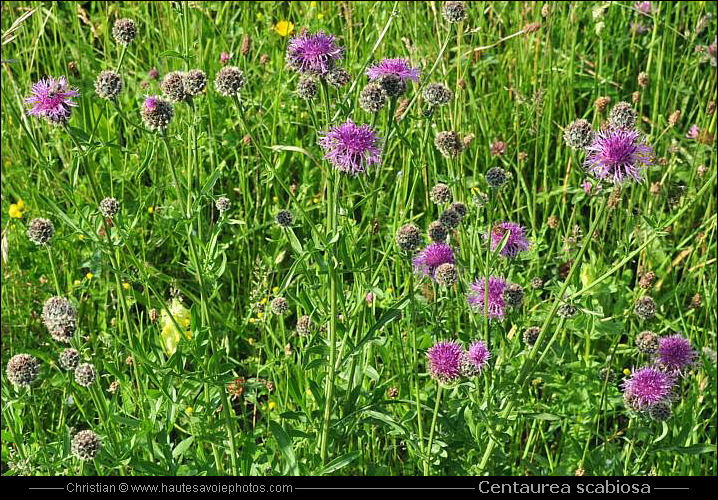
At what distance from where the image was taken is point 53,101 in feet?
6.31

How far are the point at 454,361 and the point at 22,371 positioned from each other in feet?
3.12

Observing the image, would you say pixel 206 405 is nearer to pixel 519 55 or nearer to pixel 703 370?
pixel 703 370

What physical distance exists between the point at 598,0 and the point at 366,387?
2121mm

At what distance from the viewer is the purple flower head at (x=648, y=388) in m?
1.93

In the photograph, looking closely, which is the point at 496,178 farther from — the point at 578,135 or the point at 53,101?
the point at 53,101

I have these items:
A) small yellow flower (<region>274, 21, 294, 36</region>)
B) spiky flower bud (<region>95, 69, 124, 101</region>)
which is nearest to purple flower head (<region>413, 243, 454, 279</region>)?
spiky flower bud (<region>95, 69, 124, 101</region>)

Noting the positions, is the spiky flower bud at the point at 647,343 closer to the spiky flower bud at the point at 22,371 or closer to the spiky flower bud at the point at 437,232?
the spiky flower bud at the point at 437,232

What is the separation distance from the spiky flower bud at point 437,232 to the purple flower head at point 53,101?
2.92ft

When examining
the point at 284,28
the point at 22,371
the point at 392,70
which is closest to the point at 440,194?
the point at 392,70

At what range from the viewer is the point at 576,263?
1707 millimetres

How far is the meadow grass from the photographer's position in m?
1.88

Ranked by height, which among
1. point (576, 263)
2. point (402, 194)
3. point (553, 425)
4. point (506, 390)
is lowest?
point (553, 425)

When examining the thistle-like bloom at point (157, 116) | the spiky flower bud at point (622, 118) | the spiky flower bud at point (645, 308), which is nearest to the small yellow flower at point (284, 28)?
the thistle-like bloom at point (157, 116)
